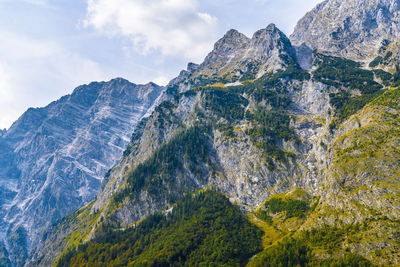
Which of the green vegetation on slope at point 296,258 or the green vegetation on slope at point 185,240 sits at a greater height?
the green vegetation on slope at point 185,240

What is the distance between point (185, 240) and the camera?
151 m

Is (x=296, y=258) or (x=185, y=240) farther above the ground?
(x=185, y=240)

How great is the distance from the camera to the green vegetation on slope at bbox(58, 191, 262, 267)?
458ft

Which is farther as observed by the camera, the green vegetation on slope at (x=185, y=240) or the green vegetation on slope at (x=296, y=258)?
the green vegetation on slope at (x=185, y=240)

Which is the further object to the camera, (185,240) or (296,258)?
(185,240)

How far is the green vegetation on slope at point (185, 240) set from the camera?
140 m

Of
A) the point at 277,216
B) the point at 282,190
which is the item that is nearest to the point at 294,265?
the point at 277,216

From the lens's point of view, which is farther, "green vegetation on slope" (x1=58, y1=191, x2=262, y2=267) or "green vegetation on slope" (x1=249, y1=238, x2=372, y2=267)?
"green vegetation on slope" (x1=58, y1=191, x2=262, y2=267)

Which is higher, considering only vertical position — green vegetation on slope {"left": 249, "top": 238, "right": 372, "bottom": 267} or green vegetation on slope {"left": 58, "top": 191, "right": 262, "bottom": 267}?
green vegetation on slope {"left": 58, "top": 191, "right": 262, "bottom": 267}

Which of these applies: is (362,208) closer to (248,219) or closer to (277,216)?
(277,216)

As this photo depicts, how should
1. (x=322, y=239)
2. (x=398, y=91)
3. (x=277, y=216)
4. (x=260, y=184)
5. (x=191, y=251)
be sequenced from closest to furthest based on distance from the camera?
1. (x=322, y=239)
2. (x=191, y=251)
3. (x=277, y=216)
4. (x=398, y=91)
5. (x=260, y=184)

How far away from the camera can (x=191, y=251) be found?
145000 mm

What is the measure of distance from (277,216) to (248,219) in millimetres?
19792

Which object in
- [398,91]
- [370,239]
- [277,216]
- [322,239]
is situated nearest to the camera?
[370,239]
